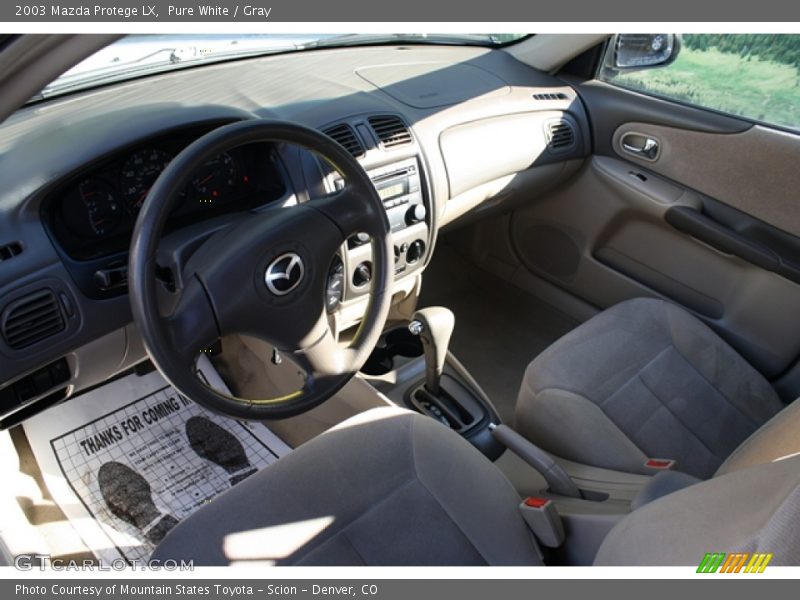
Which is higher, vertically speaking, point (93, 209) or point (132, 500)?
point (93, 209)

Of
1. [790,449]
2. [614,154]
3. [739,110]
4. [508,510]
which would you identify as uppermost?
[739,110]

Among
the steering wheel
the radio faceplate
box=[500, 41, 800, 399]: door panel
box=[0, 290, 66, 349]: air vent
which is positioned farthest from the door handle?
box=[0, 290, 66, 349]: air vent


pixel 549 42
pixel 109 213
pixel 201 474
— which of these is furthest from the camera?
pixel 549 42

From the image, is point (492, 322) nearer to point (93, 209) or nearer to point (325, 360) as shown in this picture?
point (325, 360)

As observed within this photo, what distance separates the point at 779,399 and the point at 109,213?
5.57 feet

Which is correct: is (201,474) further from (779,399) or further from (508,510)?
(779,399)

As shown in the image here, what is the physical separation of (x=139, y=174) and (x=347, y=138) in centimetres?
51

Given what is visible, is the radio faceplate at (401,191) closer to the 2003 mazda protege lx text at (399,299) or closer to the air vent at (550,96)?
the 2003 mazda protege lx text at (399,299)

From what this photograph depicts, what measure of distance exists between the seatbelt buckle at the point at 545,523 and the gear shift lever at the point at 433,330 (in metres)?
0.57

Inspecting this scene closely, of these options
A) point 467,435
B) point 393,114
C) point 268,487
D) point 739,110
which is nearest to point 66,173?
point 268,487

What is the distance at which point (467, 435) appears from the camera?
1743 mm

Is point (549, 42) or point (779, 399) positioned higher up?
point (549, 42)

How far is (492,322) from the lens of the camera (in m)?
2.52

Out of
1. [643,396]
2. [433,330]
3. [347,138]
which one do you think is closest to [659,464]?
[643,396]
